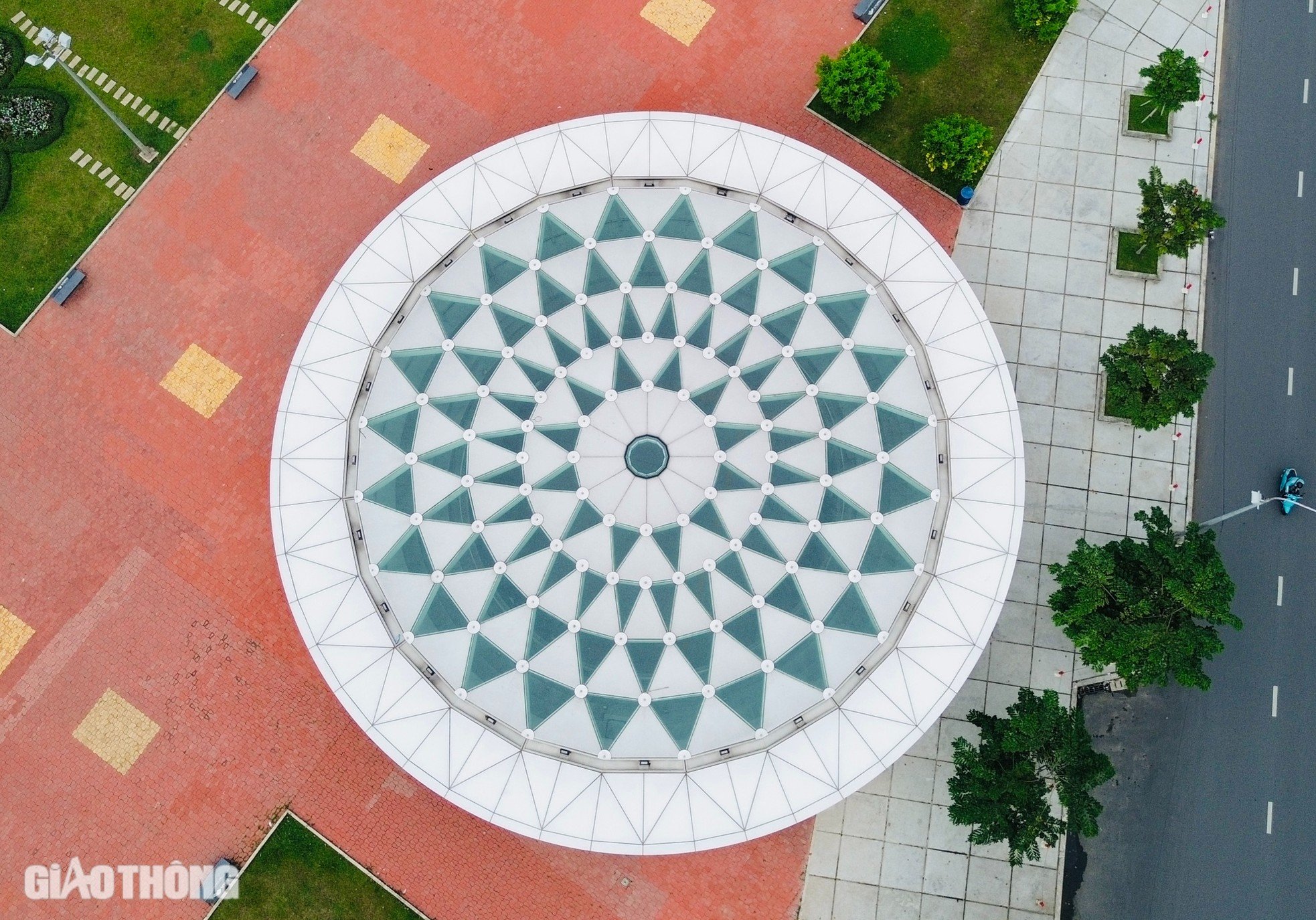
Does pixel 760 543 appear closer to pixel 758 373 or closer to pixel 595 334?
pixel 758 373

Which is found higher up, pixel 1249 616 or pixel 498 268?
pixel 1249 616

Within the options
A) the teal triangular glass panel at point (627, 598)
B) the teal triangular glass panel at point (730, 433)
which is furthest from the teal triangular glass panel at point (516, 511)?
the teal triangular glass panel at point (730, 433)

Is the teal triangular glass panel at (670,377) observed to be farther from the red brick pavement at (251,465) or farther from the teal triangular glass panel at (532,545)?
the red brick pavement at (251,465)

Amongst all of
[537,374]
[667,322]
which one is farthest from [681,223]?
[537,374]

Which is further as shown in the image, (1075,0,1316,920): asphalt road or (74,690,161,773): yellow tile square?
(74,690,161,773): yellow tile square

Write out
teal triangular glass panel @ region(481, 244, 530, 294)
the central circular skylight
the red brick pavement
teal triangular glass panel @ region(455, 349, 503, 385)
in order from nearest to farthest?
the central circular skylight
teal triangular glass panel @ region(455, 349, 503, 385)
teal triangular glass panel @ region(481, 244, 530, 294)
the red brick pavement

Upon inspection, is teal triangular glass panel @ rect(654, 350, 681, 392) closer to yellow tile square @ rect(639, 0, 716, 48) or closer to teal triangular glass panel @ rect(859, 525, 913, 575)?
teal triangular glass panel @ rect(859, 525, 913, 575)

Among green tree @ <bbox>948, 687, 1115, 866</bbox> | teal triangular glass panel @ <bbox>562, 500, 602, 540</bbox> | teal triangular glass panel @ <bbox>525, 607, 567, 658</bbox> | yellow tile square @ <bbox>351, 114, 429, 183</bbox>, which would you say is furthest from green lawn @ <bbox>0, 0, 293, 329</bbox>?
green tree @ <bbox>948, 687, 1115, 866</bbox>
